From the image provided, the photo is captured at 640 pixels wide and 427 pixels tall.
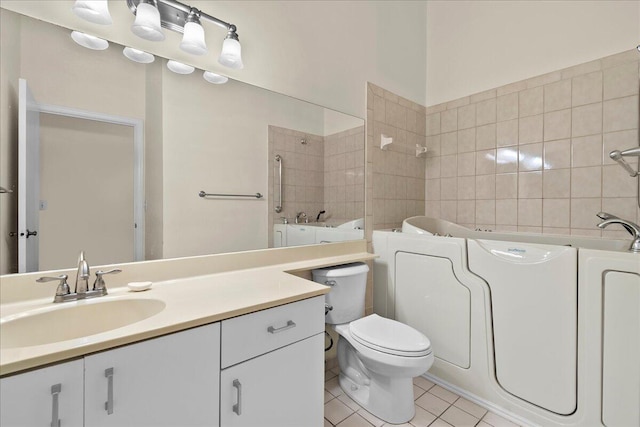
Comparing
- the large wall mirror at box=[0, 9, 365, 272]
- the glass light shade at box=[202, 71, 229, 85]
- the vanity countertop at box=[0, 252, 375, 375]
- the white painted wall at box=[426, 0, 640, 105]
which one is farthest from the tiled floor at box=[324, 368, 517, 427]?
the white painted wall at box=[426, 0, 640, 105]

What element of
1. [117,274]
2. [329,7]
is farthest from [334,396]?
[329,7]

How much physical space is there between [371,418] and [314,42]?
2.24 metres

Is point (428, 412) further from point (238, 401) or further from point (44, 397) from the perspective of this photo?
point (44, 397)

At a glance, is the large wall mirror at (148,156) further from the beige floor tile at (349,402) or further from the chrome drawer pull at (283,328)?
the beige floor tile at (349,402)

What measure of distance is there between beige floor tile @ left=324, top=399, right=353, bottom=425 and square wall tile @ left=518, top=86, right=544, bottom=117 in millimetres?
2342

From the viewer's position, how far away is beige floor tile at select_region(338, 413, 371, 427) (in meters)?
1.45

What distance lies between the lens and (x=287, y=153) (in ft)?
5.70

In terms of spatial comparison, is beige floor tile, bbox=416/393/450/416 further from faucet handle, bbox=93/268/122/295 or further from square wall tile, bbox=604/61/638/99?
square wall tile, bbox=604/61/638/99

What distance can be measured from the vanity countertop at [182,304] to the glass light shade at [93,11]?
3.39 feet

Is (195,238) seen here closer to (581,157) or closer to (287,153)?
(287,153)

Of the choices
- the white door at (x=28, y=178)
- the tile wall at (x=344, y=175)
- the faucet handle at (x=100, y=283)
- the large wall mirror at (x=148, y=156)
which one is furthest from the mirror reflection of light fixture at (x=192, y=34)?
the faucet handle at (x=100, y=283)

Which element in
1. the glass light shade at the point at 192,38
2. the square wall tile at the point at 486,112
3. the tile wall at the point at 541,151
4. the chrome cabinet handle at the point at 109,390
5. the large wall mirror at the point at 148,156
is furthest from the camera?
the square wall tile at the point at 486,112

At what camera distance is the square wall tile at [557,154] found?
6.34ft

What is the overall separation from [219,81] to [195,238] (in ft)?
2.60
